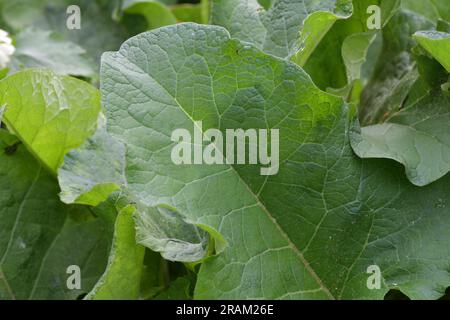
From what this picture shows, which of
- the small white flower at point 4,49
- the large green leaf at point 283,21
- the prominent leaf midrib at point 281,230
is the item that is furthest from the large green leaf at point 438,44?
the small white flower at point 4,49

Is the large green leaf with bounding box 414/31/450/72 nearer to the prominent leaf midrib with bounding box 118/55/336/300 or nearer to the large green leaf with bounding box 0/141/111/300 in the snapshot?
the prominent leaf midrib with bounding box 118/55/336/300

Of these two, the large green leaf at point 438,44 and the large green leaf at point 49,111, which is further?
the large green leaf at point 49,111

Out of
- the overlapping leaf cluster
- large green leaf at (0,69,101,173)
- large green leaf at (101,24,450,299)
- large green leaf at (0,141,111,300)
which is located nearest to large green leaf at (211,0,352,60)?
the overlapping leaf cluster

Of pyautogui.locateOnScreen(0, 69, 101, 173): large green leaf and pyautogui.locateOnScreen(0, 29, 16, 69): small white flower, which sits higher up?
pyautogui.locateOnScreen(0, 29, 16, 69): small white flower

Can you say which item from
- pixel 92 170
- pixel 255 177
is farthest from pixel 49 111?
pixel 255 177

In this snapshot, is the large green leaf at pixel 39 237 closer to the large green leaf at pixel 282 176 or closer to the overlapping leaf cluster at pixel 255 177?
the overlapping leaf cluster at pixel 255 177

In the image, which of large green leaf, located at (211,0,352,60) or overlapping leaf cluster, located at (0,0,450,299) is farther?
large green leaf, located at (211,0,352,60)
